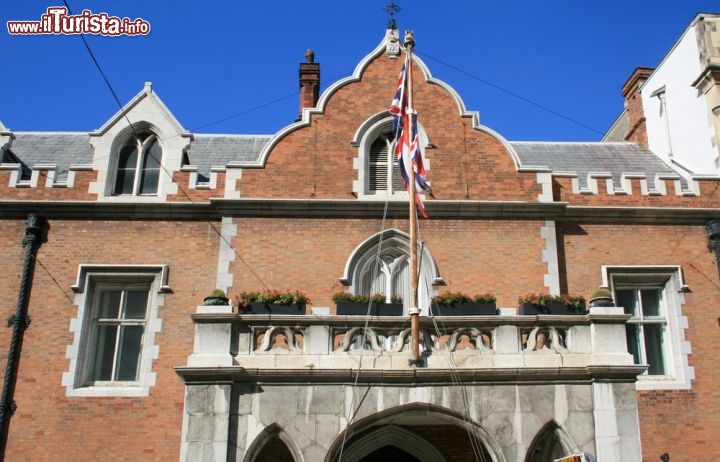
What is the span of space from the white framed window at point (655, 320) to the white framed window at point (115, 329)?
29.8 ft

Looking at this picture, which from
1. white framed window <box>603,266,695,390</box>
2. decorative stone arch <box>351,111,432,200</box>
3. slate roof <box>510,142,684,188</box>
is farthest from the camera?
slate roof <box>510,142,684,188</box>

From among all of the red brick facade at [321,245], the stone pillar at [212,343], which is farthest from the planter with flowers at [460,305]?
the stone pillar at [212,343]

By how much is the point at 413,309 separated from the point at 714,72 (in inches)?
441

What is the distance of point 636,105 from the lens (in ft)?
73.3

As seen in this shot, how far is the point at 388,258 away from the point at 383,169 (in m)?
2.00

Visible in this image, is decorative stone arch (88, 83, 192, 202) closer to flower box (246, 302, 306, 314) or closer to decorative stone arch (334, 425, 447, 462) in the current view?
flower box (246, 302, 306, 314)

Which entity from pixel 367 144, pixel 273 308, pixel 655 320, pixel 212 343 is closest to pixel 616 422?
pixel 655 320

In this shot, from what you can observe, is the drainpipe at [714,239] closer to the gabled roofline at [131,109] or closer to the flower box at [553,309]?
the flower box at [553,309]

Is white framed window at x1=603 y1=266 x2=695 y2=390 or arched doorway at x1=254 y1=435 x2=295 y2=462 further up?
white framed window at x1=603 y1=266 x2=695 y2=390

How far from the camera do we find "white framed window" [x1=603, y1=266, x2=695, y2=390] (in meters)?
14.9

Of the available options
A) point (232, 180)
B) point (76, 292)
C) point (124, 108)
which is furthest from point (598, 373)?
point (124, 108)

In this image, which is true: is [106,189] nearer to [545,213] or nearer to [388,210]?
[388,210]

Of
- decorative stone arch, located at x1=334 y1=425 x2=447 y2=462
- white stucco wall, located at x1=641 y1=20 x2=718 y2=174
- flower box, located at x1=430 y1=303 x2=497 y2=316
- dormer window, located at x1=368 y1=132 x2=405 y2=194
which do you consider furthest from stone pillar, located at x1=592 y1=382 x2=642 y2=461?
white stucco wall, located at x1=641 y1=20 x2=718 y2=174

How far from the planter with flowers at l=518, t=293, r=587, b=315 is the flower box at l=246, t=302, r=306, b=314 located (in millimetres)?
3779
